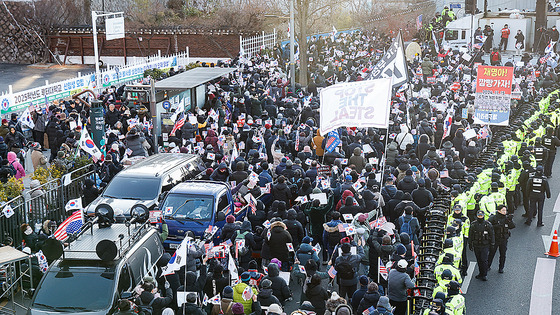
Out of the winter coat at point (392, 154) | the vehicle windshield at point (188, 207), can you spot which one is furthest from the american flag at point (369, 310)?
the winter coat at point (392, 154)

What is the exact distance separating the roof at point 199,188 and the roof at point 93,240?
2.41 metres

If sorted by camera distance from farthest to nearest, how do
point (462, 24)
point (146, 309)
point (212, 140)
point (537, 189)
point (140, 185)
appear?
point (462, 24) < point (212, 140) < point (537, 189) < point (140, 185) < point (146, 309)

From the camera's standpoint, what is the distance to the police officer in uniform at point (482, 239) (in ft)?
46.4

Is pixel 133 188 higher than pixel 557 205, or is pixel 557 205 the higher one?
pixel 133 188

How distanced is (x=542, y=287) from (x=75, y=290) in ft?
27.9

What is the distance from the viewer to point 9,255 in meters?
10.9

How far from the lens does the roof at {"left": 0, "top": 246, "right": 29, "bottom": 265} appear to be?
10.6m

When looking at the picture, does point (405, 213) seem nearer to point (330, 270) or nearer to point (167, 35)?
point (330, 270)

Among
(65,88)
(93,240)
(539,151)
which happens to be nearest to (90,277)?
(93,240)

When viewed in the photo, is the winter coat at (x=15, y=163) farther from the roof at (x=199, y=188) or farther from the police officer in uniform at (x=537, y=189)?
the police officer in uniform at (x=537, y=189)

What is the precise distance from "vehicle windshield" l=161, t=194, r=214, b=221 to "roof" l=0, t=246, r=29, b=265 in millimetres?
3804

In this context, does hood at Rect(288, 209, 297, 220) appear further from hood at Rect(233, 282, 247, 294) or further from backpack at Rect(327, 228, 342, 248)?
hood at Rect(233, 282, 247, 294)

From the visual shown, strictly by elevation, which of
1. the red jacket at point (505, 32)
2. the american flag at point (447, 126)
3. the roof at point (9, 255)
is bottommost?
the roof at point (9, 255)

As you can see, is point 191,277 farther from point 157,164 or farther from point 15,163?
point 15,163
